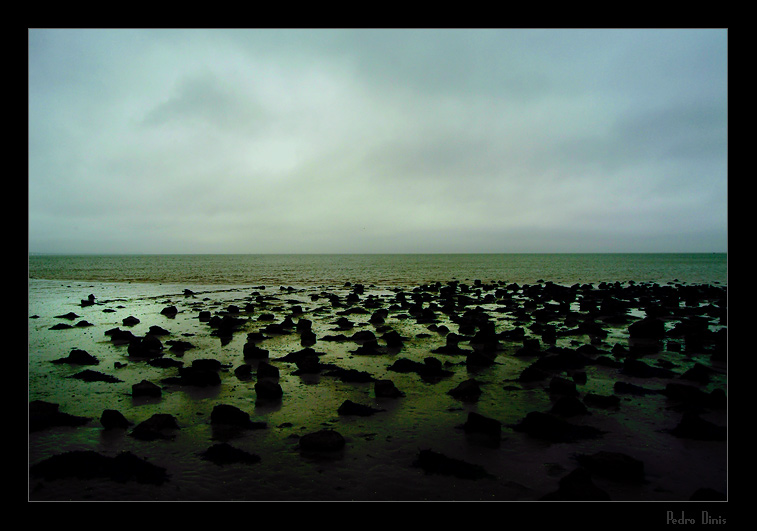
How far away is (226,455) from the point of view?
5.67m

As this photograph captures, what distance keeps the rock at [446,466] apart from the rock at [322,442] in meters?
1.28

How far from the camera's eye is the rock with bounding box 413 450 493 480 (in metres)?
5.31

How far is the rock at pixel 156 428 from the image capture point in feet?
20.7

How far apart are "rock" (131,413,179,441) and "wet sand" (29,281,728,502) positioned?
0.39 ft

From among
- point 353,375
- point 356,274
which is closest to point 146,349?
point 353,375

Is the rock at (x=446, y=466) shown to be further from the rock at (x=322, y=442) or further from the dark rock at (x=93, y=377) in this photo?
the dark rock at (x=93, y=377)

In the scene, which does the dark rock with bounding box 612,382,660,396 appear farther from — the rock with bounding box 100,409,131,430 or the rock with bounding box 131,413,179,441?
the rock with bounding box 100,409,131,430

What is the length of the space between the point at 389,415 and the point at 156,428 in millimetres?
4177

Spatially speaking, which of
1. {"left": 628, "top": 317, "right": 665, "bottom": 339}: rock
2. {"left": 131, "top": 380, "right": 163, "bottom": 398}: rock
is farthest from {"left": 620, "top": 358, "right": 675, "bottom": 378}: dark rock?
{"left": 131, "top": 380, "right": 163, "bottom": 398}: rock

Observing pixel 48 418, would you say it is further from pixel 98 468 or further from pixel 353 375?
pixel 353 375
